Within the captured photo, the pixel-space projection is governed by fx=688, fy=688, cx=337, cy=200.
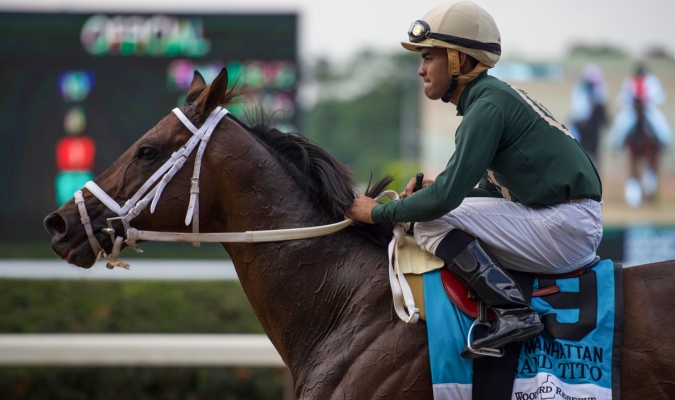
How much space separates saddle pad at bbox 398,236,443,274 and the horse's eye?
42.1 inches

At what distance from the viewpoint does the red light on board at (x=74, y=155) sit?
7.17 m

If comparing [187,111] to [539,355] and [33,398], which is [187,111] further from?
[33,398]

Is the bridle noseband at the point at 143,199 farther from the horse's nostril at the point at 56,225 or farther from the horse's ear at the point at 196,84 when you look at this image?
the horse's ear at the point at 196,84

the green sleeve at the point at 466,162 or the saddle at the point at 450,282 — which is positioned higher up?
the green sleeve at the point at 466,162

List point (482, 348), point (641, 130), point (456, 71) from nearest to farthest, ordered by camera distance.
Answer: point (482, 348) < point (456, 71) < point (641, 130)

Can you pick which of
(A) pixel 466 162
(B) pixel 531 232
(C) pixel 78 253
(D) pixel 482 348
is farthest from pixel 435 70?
(C) pixel 78 253

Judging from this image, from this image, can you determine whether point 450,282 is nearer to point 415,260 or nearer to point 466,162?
point 415,260

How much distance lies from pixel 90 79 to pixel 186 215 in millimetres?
5086

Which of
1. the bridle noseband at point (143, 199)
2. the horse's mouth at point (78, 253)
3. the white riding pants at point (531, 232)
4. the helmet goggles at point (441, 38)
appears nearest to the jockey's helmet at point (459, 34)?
the helmet goggles at point (441, 38)

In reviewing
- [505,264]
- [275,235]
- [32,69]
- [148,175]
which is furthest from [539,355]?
[32,69]

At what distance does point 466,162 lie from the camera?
2484 millimetres

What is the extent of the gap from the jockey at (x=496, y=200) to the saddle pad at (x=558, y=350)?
84 mm

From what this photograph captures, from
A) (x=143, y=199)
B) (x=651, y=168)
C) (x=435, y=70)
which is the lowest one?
(x=651, y=168)

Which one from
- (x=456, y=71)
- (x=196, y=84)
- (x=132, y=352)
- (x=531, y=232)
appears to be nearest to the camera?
(x=531, y=232)
